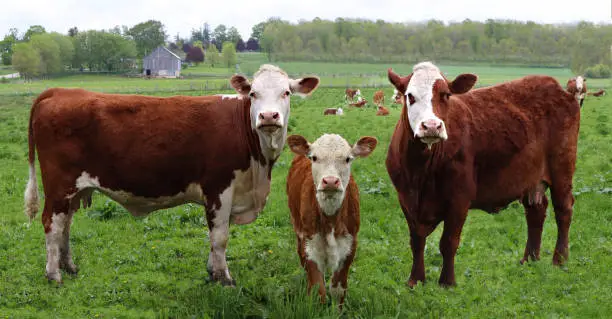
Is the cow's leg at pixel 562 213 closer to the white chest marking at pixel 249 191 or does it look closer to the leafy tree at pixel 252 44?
the white chest marking at pixel 249 191

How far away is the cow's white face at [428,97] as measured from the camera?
5535mm

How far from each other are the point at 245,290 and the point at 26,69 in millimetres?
59550

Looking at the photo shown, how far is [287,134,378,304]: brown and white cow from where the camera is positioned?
19.1ft

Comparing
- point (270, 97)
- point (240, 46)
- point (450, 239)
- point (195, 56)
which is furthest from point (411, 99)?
point (240, 46)

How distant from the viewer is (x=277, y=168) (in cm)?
1333

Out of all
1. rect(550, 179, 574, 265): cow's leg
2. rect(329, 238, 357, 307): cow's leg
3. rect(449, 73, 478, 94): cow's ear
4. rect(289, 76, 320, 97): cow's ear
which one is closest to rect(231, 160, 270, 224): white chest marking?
rect(289, 76, 320, 97): cow's ear

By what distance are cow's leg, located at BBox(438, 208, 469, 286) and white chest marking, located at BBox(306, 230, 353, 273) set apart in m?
1.28

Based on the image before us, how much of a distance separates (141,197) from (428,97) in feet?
12.5

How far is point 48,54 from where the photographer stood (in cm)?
6141

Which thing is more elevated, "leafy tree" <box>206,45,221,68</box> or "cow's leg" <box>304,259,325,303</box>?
"leafy tree" <box>206,45,221,68</box>

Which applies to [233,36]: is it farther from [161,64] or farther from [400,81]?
[400,81]

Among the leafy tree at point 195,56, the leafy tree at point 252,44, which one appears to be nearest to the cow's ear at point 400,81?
the leafy tree at point 252,44

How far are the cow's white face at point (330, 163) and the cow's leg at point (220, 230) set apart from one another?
53.8 inches

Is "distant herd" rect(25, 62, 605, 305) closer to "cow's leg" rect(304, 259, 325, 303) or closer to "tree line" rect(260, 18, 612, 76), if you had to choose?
"cow's leg" rect(304, 259, 325, 303)
